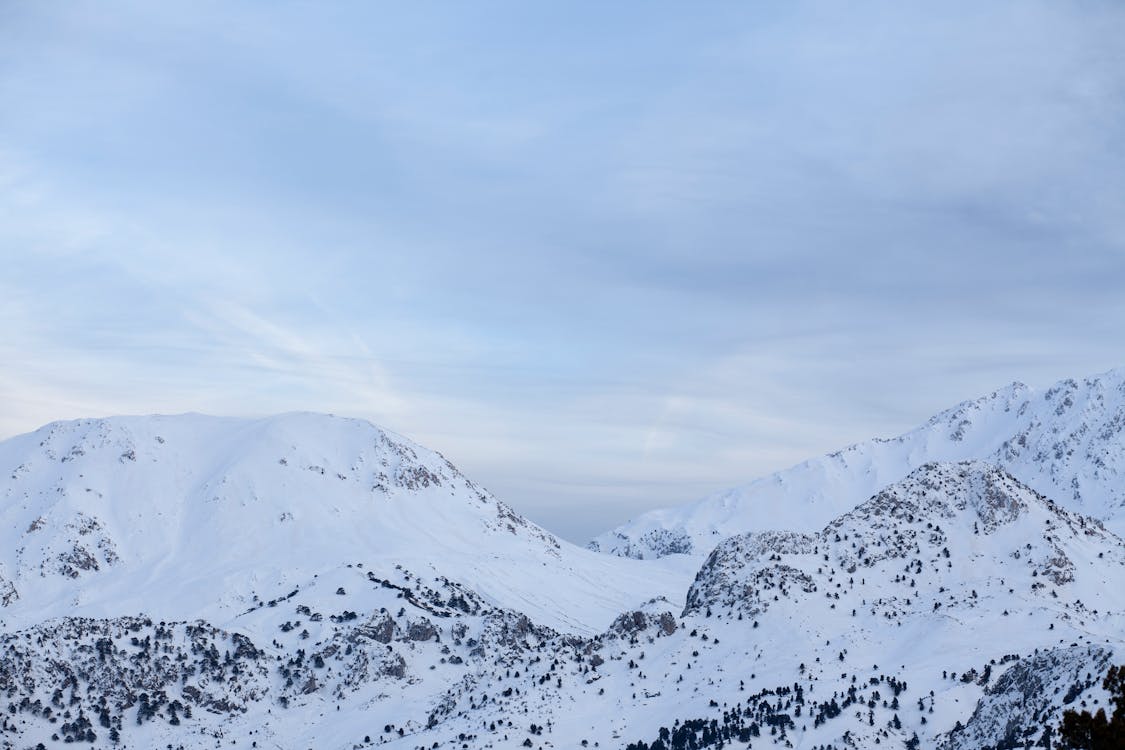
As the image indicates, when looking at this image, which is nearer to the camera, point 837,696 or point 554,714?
point 837,696

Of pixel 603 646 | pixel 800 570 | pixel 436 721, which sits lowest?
pixel 436 721

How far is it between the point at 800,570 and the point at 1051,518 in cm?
4981

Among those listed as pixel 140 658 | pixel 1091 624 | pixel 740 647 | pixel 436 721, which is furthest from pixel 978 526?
pixel 140 658

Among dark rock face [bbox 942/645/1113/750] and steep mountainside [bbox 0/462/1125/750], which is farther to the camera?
steep mountainside [bbox 0/462/1125/750]

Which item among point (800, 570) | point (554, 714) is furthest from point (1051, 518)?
point (554, 714)

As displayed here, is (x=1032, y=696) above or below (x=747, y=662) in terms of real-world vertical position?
above

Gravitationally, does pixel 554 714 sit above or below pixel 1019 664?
below

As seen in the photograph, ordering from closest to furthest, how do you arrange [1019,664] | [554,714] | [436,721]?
[1019,664]
[554,714]
[436,721]

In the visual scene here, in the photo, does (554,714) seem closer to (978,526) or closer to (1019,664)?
(1019,664)

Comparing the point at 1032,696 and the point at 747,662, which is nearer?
the point at 1032,696

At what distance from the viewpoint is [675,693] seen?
164m

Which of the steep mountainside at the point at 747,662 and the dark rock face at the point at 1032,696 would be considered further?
the steep mountainside at the point at 747,662

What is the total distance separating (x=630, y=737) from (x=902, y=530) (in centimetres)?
6843

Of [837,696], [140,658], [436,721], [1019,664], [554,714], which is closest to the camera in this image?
[1019,664]
